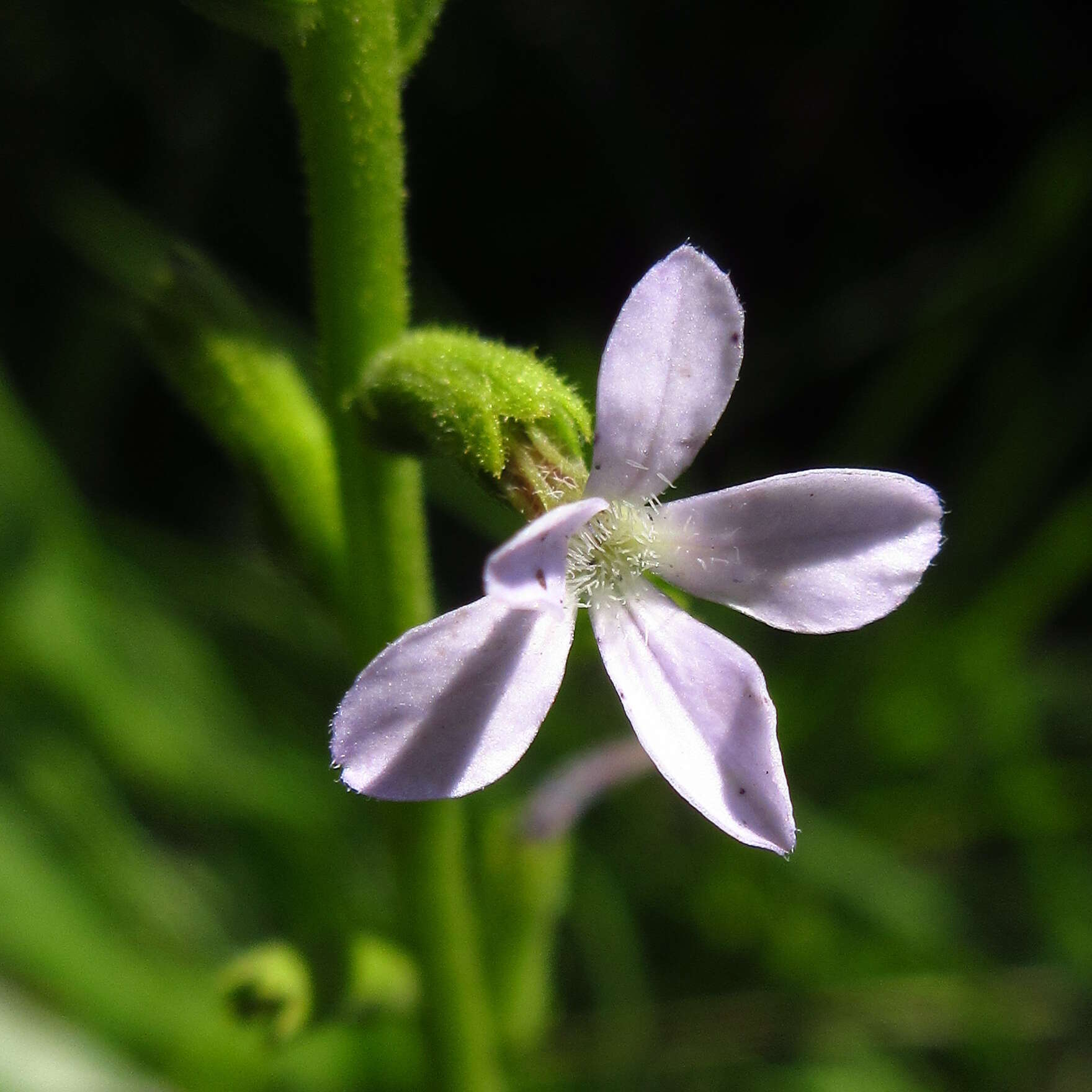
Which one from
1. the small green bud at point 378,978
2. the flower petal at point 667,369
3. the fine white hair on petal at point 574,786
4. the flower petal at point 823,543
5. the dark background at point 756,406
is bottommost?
the small green bud at point 378,978

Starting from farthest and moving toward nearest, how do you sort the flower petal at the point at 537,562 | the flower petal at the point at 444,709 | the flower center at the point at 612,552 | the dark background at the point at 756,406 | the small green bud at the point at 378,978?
the dark background at the point at 756,406
the small green bud at the point at 378,978
the flower center at the point at 612,552
the flower petal at the point at 444,709
the flower petal at the point at 537,562

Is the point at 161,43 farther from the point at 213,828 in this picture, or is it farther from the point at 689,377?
the point at 689,377

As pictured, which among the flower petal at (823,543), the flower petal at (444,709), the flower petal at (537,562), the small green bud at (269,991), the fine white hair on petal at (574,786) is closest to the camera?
the flower petal at (537,562)

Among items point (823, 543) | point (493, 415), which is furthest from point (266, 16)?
point (823, 543)

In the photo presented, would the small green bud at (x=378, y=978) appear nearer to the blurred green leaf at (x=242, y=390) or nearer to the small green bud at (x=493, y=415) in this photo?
the blurred green leaf at (x=242, y=390)

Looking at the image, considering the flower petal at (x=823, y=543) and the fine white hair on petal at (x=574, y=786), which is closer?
the flower petal at (x=823, y=543)

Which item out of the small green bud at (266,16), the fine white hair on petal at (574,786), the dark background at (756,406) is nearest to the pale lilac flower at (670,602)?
the small green bud at (266,16)

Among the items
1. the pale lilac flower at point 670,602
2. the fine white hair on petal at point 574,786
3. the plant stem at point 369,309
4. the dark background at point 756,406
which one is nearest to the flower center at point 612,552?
the pale lilac flower at point 670,602

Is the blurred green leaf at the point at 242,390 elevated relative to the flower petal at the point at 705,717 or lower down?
elevated
